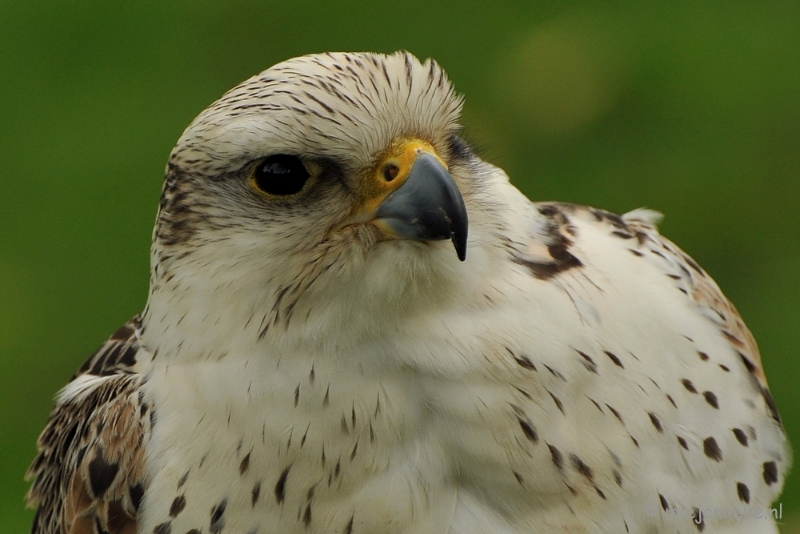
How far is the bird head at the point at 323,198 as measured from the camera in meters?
2.80

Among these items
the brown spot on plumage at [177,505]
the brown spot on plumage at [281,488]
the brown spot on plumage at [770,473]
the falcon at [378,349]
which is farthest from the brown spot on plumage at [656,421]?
the brown spot on plumage at [177,505]

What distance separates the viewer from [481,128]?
7.09 meters

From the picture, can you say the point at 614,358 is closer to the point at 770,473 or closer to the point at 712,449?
the point at 712,449

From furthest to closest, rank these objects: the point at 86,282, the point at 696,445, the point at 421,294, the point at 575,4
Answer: the point at 575,4, the point at 86,282, the point at 696,445, the point at 421,294

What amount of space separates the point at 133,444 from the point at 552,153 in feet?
14.4

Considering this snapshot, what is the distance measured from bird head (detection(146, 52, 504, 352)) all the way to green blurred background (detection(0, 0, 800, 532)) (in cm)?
361

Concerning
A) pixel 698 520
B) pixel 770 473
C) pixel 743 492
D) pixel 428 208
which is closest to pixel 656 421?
pixel 698 520

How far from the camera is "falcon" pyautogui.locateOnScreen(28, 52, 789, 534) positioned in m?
2.85

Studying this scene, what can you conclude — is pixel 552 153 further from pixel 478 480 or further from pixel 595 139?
pixel 478 480

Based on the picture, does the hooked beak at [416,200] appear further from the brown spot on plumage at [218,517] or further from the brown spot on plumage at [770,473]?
the brown spot on plumage at [770,473]

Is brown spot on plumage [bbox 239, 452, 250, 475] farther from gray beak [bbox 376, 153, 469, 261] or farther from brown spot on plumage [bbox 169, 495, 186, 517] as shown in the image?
gray beak [bbox 376, 153, 469, 261]

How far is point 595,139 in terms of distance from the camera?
7086 millimetres

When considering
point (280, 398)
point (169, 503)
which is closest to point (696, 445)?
point (280, 398)

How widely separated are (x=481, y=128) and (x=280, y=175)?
433 centimetres
